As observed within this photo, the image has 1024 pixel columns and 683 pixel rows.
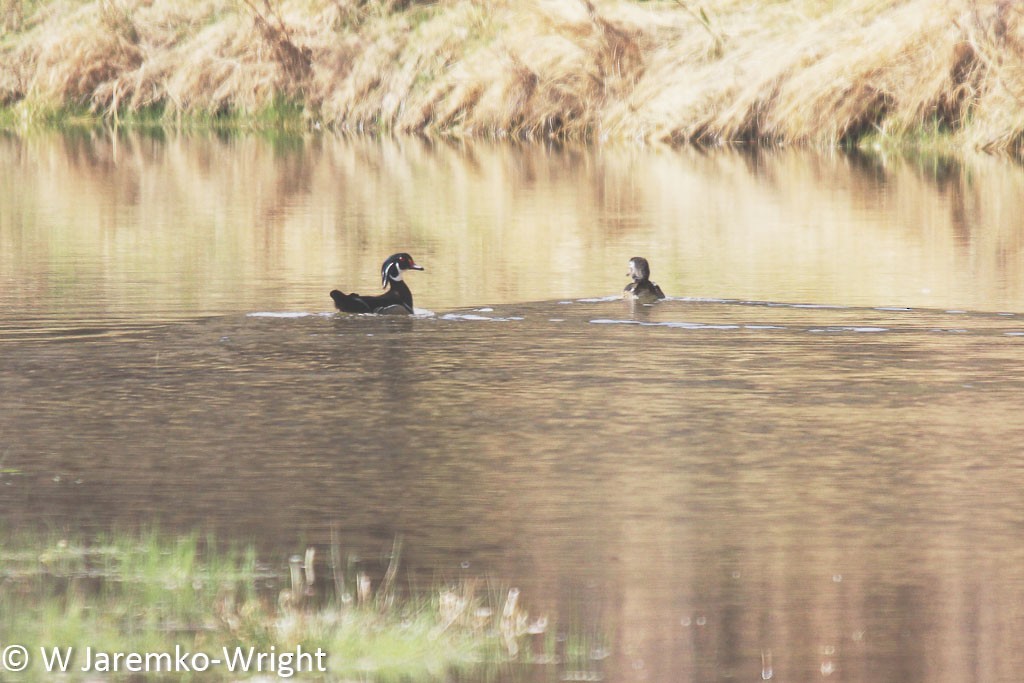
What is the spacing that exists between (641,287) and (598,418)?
4.73 meters

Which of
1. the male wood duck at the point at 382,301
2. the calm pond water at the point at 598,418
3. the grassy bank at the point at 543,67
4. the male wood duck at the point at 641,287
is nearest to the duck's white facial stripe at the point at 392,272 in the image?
the male wood duck at the point at 382,301

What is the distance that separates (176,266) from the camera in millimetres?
17062

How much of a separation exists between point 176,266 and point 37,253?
6.54 feet

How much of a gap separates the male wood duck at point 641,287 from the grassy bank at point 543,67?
1699 centimetres

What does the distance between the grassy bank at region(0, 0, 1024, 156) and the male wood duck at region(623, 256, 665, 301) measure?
1699 cm

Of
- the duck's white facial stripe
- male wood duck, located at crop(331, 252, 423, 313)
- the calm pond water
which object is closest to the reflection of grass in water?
the calm pond water

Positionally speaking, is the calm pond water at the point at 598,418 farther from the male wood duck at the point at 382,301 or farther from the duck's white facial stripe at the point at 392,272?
the duck's white facial stripe at the point at 392,272

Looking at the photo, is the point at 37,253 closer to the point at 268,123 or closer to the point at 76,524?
the point at 76,524

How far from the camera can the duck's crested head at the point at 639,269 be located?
14367mm

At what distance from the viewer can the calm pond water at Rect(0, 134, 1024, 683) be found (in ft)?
21.2

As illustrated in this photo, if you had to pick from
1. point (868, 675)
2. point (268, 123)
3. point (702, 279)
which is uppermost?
point (268, 123)

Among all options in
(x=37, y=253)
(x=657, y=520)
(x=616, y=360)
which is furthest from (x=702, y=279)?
(x=657, y=520)

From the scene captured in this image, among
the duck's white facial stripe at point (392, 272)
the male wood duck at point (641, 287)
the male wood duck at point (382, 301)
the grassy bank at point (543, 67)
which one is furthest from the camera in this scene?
the grassy bank at point (543, 67)

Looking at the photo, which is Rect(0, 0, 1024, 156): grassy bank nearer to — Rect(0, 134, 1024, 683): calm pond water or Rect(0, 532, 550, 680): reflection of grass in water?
Rect(0, 134, 1024, 683): calm pond water
